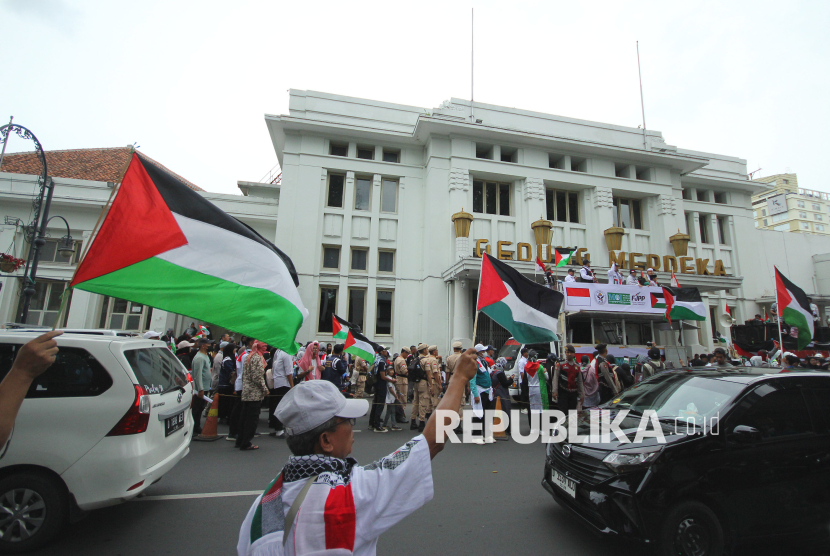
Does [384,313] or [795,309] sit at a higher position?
[384,313]

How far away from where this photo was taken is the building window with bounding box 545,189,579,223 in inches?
883

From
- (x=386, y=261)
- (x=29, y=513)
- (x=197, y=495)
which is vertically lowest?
(x=197, y=495)

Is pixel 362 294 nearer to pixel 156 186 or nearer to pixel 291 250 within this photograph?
pixel 291 250

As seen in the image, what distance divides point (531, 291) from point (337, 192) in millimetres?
17150

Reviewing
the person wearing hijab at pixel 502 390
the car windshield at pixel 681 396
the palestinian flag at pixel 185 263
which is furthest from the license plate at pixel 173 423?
the person wearing hijab at pixel 502 390

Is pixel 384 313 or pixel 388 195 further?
pixel 388 195

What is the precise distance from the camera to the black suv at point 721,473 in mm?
3326

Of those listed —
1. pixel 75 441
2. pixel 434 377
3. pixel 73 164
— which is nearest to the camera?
pixel 75 441

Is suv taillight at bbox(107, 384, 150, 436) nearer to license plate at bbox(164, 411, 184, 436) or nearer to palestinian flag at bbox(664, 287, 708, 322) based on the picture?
license plate at bbox(164, 411, 184, 436)

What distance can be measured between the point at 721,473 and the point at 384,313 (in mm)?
17604

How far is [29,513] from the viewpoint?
11.7 ft

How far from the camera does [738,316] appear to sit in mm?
24719

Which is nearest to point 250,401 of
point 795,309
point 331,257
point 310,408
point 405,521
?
point 405,521

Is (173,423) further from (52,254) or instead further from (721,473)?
(52,254)
